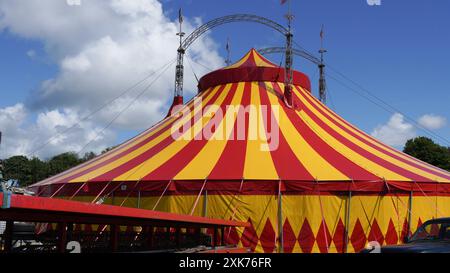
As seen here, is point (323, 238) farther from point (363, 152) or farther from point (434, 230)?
point (434, 230)

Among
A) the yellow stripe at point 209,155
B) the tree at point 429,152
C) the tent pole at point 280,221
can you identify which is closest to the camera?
the tent pole at point 280,221

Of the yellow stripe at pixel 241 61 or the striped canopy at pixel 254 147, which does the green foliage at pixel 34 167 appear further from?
the striped canopy at pixel 254 147

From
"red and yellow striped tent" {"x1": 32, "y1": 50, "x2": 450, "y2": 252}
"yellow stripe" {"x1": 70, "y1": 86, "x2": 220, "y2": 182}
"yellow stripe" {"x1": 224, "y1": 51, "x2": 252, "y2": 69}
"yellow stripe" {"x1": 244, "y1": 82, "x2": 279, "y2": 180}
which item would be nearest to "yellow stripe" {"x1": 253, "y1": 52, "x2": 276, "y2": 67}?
"yellow stripe" {"x1": 224, "y1": 51, "x2": 252, "y2": 69}

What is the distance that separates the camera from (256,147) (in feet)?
34.3

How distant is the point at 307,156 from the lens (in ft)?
33.6

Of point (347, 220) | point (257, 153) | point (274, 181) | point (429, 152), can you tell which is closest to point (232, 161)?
point (257, 153)

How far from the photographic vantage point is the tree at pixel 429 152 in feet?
112

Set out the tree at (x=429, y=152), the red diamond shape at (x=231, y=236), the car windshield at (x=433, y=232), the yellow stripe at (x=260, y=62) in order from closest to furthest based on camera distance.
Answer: the car windshield at (x=433, y=232) → the red diamond shape at (x=231, y=236) → the yellow stripe at (x=260, y=62) → the tree at (x=429, y=152)

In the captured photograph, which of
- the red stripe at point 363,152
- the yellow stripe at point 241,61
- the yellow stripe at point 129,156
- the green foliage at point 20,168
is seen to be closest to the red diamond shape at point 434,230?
the red stripe at point 363,152

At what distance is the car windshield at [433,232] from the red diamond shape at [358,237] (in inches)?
159

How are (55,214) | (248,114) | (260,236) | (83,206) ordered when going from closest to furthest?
(83,206) < (55,214) < (260,236) < (248,114)
